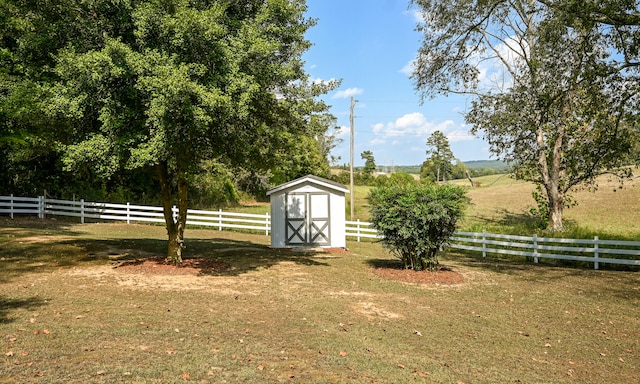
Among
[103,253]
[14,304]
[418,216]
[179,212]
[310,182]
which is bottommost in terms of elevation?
[14,304]

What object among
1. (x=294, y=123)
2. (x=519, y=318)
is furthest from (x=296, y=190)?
(x=519, y=318)

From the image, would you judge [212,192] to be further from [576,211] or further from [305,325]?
[305,325]

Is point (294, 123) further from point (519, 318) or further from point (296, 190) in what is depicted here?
point (519, 318)

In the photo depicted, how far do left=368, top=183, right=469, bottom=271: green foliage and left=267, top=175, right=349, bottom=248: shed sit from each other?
601 cm

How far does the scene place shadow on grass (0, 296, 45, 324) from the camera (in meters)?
7.35

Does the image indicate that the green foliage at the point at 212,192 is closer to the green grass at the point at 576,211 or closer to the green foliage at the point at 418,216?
the green grass at the point at 576,211

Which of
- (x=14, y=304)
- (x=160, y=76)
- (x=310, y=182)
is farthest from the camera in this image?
(x=310, y=182)

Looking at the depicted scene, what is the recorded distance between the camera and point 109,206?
1025 inches

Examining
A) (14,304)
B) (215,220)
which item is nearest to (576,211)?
(215,220)

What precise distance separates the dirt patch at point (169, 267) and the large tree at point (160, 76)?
2538 mm

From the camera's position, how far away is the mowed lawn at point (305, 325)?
547cm

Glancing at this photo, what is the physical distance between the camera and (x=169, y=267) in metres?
12.4

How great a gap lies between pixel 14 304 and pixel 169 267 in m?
4.54

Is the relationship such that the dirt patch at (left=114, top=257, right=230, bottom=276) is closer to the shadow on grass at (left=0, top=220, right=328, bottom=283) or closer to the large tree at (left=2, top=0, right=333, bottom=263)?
the shadow on grass at (left=0, top=220, right=328, bottom=283)
